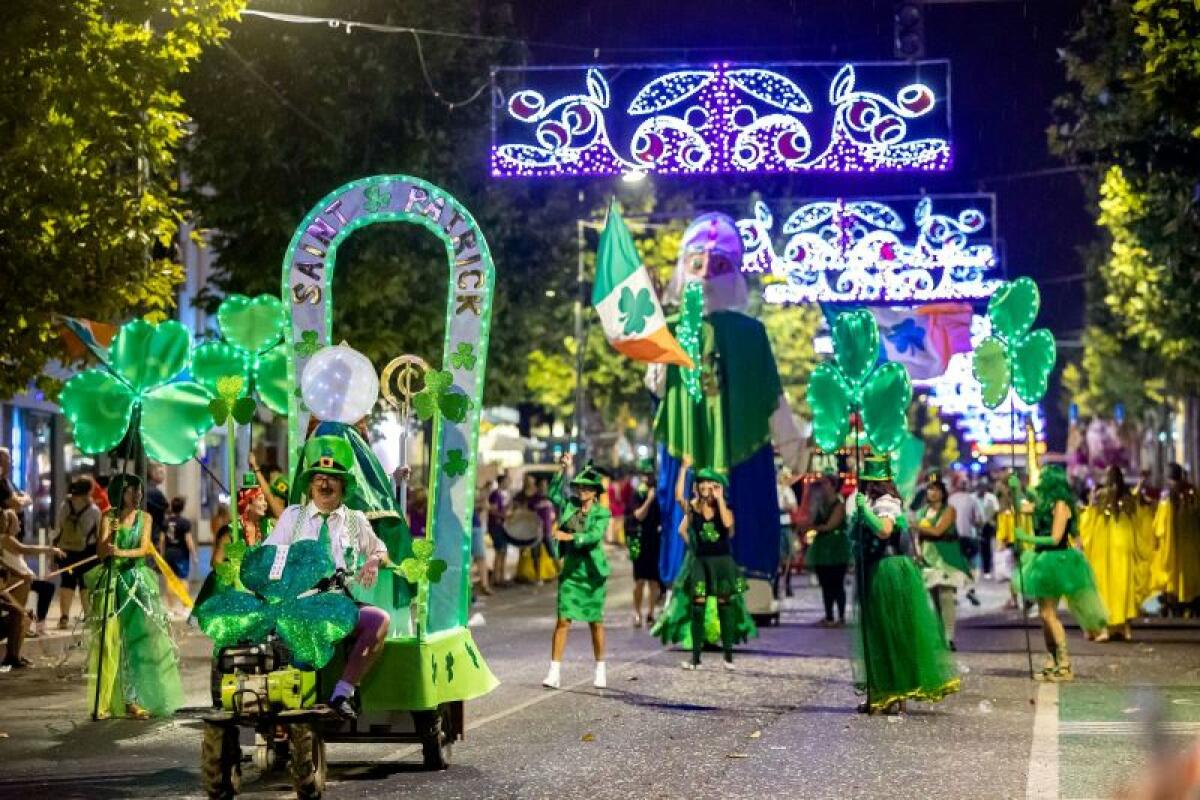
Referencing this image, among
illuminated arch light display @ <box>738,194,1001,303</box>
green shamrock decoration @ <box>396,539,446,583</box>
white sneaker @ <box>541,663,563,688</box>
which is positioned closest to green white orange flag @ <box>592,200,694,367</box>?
white sneaker @ <box>541,663,563,688</box>

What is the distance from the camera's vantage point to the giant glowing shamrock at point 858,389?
563 inches

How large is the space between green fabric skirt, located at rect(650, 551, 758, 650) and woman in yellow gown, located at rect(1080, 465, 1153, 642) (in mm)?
5486

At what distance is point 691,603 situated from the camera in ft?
55.8

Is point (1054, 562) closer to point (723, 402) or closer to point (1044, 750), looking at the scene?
point (1044, 750)

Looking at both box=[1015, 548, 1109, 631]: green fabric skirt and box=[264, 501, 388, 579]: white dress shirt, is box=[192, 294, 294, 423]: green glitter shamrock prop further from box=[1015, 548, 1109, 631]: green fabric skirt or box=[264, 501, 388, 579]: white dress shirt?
box=[1015, 548, 1109, 631]: green fabric skirt

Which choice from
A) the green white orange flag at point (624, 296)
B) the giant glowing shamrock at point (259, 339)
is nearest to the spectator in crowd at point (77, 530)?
the green white orange flag at point (624, 296)

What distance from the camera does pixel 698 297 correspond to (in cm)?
1997

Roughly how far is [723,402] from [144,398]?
27.7 ft

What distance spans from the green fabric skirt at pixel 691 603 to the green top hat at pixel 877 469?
10.3 ft

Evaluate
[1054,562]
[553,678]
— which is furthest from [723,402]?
[553,678]

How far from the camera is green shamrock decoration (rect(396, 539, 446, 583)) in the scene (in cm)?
1031

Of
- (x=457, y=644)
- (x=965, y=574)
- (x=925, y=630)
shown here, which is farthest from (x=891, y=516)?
(x=965, y=574)

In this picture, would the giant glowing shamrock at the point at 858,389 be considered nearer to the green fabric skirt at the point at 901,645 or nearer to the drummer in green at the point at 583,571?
the green fabric skirt at the point at 901,645

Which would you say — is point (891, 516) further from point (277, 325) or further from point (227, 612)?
point (227, 612)
